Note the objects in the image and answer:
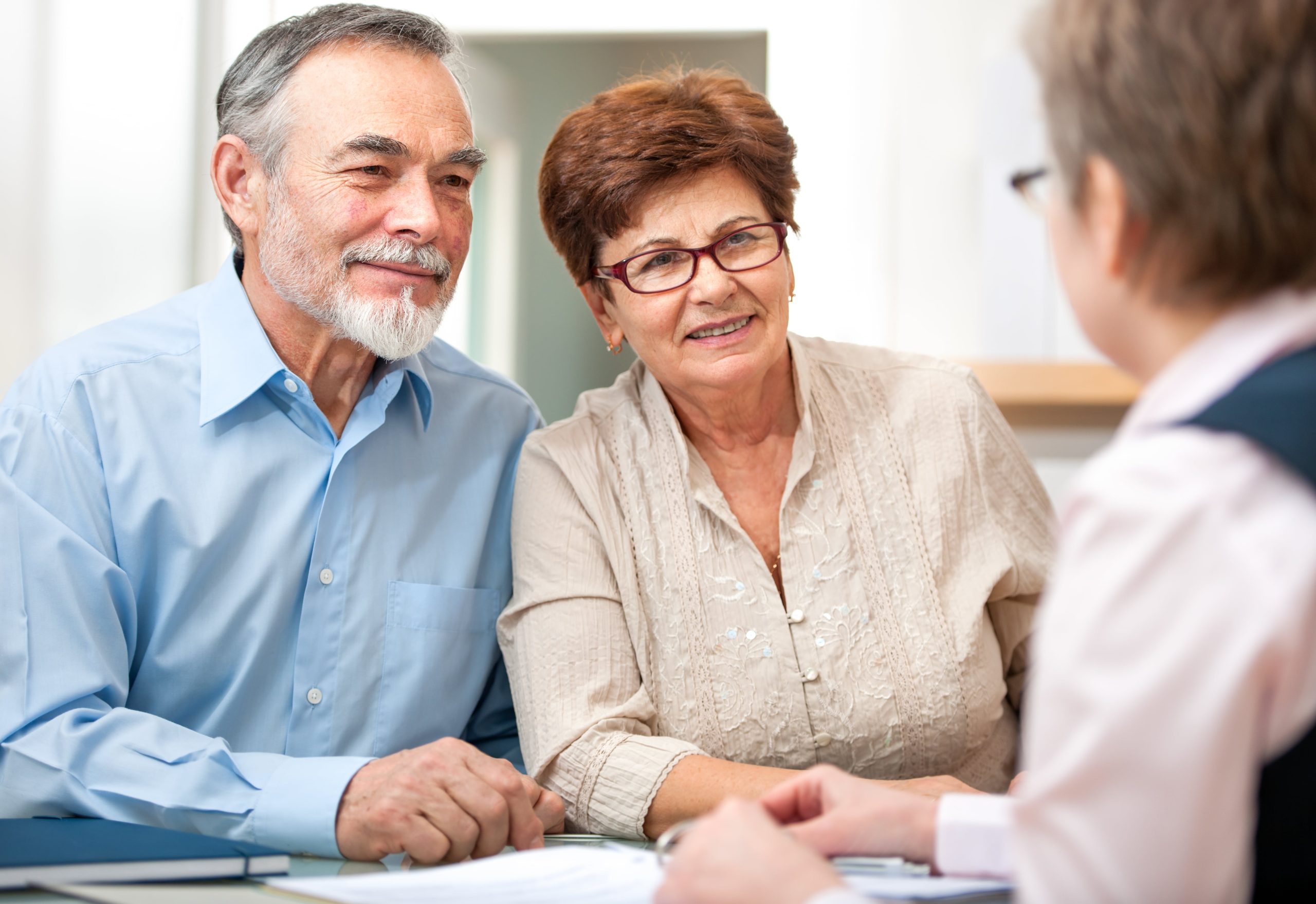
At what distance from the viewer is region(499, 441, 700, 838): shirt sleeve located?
4.11 ft

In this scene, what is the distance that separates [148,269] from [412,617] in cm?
145

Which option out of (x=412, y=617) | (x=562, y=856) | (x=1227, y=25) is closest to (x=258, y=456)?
(x=412, y=617)

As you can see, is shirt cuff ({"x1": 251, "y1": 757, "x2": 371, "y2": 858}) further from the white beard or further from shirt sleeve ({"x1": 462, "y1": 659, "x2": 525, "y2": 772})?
the white beard

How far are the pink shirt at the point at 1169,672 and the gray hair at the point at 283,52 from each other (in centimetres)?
130

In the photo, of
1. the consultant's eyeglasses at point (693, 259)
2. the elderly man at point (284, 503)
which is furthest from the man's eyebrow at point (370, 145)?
the consultant's eyeglasses at point (693, 259)

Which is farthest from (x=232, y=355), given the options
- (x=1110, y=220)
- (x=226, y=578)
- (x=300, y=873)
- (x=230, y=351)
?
(x=1110, y=220)

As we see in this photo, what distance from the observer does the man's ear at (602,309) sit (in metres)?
1.59

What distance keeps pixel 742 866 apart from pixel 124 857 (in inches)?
21.7

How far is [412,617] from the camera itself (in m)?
1.48

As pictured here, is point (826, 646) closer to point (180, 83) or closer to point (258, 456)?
point (258, 456)

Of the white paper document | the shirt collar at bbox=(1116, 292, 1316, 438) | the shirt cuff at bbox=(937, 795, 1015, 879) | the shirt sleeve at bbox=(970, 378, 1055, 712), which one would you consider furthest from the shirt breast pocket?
the shirt collar at bbox=(1116, 292, 1316, 438)

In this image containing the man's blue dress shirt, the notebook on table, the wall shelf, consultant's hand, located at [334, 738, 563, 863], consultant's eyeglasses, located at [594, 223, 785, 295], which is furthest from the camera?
the wall shelf

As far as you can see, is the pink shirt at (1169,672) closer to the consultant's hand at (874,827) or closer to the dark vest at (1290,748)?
the dark vest at (1290,748)

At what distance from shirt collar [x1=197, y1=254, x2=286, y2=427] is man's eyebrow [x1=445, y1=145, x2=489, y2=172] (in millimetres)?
345
